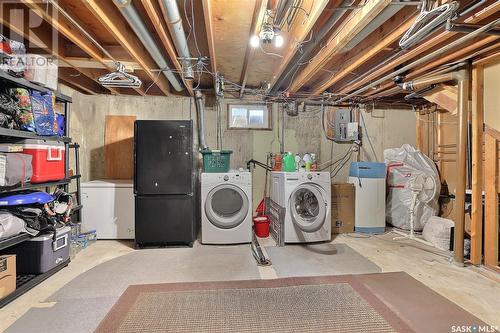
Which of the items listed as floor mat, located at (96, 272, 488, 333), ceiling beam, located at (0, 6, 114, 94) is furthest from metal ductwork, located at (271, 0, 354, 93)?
ceiling beam, located at (0, 6, 114, 94)

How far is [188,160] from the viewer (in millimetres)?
3322

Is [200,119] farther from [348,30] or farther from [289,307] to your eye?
[289,307]

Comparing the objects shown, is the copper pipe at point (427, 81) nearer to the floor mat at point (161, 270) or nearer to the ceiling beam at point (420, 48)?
the ceiling beam at point (420, 48)

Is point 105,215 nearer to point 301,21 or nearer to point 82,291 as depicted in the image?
point 82,291

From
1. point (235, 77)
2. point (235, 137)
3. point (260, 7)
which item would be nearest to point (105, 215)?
point (235, 137)

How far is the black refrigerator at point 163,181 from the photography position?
3.26 meters

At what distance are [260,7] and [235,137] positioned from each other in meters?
2.68

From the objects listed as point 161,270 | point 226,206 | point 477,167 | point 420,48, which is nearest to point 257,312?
point 161,270

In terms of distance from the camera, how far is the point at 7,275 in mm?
2037

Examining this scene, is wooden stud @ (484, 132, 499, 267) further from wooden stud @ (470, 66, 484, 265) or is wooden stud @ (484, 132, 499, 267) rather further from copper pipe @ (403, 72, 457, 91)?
copper pipe @ (403, 72, 457, 91)

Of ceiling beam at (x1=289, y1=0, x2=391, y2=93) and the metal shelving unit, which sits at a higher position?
ceiling beam at (x1=289, y1=0, x2=391, y2=93)

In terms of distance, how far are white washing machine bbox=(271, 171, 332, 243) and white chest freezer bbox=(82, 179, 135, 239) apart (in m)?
2.07

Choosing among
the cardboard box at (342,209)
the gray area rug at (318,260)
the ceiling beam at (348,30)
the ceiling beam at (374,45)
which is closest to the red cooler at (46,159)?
the gray area rug at (318,260)

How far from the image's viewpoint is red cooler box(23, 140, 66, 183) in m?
2.36
